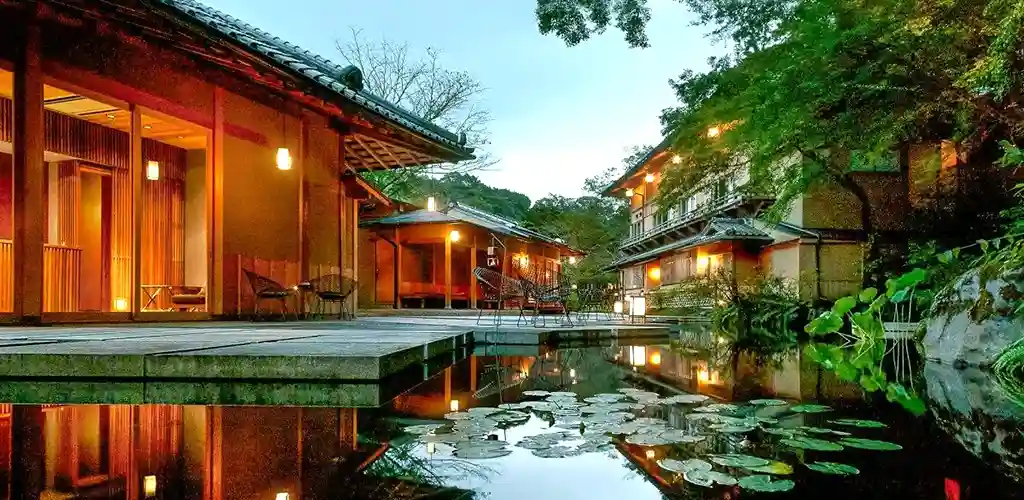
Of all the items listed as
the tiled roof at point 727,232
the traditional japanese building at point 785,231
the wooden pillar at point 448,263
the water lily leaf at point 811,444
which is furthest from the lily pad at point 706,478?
the wooden pillar at point 448,263

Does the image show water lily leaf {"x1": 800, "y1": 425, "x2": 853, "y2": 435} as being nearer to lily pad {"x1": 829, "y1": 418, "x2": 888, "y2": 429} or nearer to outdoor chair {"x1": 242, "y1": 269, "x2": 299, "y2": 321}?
lily pad {"x1": 829, "y1": 418, "x2": 888, "y2": 429}

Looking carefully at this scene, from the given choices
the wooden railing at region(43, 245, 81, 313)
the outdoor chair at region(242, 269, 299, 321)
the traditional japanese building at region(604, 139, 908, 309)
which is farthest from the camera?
the traditional japanese building at region(604, 139, 908, 309)

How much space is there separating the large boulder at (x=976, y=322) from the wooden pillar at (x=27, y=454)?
17.2ft

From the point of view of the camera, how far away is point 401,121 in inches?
335

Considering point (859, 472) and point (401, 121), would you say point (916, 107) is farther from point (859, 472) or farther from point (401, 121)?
point (859, 472)

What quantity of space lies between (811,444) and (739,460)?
1.36ft

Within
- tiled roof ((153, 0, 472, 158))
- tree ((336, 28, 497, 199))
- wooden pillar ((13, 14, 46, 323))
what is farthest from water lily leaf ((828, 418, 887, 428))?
tree ((336, 28, 497, 199))

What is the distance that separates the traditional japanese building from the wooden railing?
8.38 m

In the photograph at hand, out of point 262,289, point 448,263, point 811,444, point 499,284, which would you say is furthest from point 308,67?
point 448,263

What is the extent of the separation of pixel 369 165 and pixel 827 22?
332 inches

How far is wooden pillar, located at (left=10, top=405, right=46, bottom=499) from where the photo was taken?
4.90ft

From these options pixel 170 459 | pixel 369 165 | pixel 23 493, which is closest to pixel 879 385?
pixel 170 459

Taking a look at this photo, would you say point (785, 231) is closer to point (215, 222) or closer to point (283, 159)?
point (283, 159)

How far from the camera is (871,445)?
212 cm
